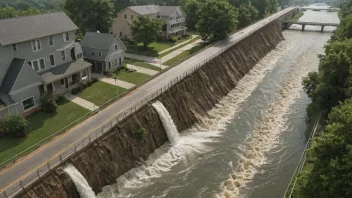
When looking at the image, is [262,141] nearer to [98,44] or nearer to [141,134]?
[141,134]

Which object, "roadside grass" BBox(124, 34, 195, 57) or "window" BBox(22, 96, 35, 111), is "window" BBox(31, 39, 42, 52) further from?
"roadside grass" BBox(124, 34, 195, 57)

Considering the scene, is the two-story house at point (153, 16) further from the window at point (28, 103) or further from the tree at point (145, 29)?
the window at point (28, 103)

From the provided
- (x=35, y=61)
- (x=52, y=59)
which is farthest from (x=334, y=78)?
(x=35, y=61)

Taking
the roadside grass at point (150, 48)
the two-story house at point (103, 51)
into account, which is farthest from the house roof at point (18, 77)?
the roadside grass at point (150, 48)

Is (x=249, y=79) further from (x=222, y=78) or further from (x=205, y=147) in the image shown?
(x=205, y=147)

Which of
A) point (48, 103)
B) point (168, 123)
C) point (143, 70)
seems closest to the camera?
point (48, 103)
